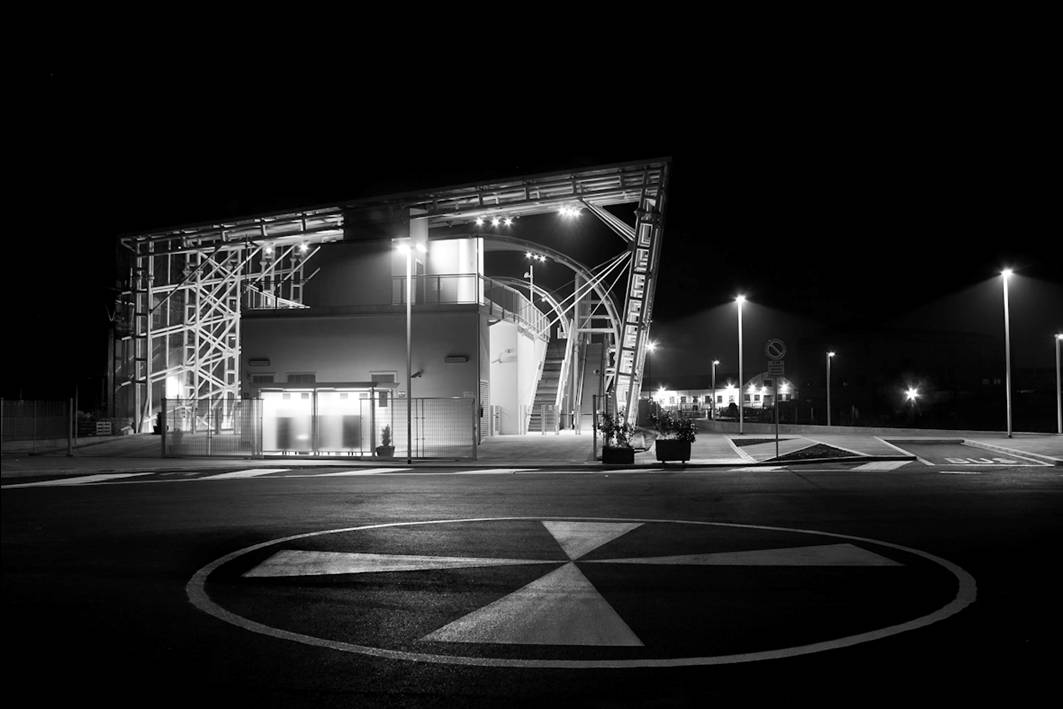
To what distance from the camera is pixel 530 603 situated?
705 cm

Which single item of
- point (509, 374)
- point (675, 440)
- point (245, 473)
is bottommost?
point (245, 473)

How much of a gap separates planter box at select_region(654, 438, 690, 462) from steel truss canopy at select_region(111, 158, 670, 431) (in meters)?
14.9

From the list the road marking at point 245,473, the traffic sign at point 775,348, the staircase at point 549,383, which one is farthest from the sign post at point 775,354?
the staircase at point 549,383

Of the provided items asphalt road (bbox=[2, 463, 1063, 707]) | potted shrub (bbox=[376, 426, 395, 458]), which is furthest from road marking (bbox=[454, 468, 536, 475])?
asphalt road (bbox=[2, 463, 1063, 707])

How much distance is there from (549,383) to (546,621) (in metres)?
43.0

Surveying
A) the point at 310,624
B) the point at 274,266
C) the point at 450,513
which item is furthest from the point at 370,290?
the point at 310,624

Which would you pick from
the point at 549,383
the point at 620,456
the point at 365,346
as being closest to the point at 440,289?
the point at 365,346

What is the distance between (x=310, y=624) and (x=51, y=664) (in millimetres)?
→ 1729

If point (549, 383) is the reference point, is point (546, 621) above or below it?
below

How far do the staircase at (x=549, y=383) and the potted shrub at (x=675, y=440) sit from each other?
1905 cm

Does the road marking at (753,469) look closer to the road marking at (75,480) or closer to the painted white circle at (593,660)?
the painted white circle at (593,660)

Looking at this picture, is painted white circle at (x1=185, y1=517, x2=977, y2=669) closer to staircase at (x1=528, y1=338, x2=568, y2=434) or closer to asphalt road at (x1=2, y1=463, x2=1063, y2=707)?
asphalt road at (x1=2, y1=463, x2=1063, y2=707)

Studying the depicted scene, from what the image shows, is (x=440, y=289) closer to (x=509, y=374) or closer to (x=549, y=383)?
(x=509, y=374)

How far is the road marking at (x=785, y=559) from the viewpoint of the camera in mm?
8625
